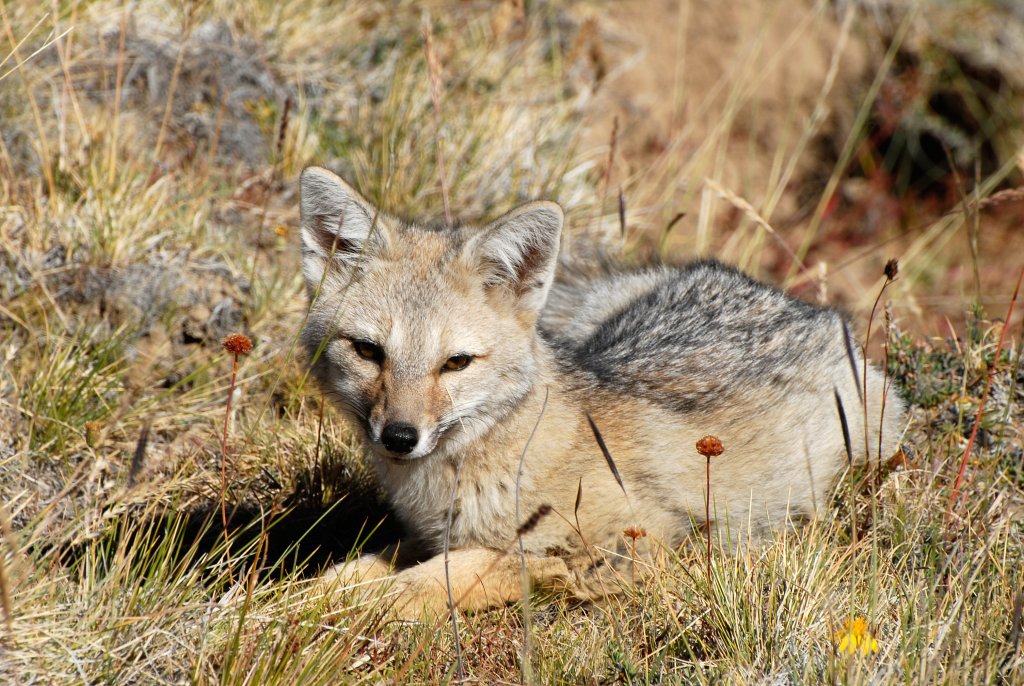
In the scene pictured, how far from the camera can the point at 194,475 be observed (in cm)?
393

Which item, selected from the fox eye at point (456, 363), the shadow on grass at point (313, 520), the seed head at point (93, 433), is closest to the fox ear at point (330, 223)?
the fox eye at point (456, 363)

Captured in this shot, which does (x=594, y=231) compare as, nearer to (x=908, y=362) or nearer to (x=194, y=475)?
(x=908, y=362)

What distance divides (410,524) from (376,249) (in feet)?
3.55

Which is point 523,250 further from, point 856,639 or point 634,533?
point 856,639

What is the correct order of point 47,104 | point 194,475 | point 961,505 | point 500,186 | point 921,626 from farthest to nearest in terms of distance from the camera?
point 500,186 → point 47,104 → point 194,475 → point 961,505 → point 921,626

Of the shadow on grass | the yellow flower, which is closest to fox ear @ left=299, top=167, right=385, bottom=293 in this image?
the shadow on grass

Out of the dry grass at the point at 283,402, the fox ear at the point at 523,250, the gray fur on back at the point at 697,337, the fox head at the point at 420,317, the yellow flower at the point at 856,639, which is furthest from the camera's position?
the gray fur on back at the point at 697,337

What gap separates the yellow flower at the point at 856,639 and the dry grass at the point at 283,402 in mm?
47

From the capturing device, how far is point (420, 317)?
335cm

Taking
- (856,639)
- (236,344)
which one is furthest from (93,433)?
(856,639)

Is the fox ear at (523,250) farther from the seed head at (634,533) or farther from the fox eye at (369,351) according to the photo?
A: the seed head at (634,533)

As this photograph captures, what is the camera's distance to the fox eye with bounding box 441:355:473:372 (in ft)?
11.0

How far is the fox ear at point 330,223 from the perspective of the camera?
11.4 ft

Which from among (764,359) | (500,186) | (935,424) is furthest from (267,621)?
(500,186)
